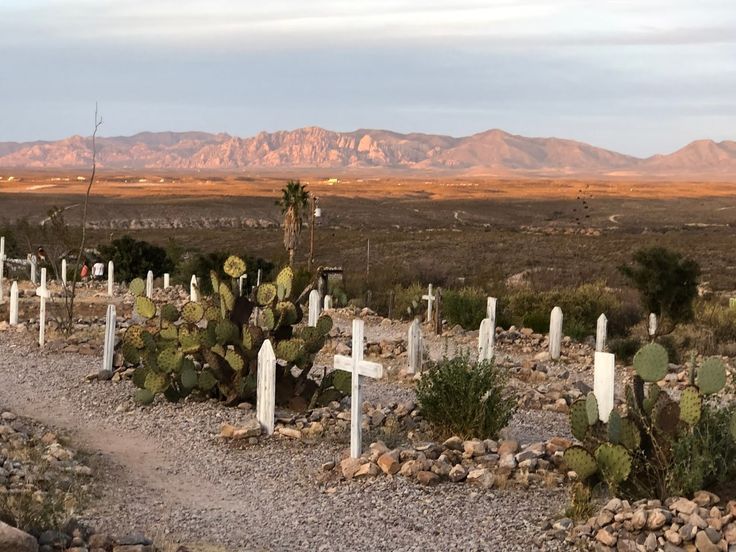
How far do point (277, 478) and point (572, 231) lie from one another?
7928 cm

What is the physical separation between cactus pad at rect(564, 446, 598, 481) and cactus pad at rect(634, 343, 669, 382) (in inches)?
29.3

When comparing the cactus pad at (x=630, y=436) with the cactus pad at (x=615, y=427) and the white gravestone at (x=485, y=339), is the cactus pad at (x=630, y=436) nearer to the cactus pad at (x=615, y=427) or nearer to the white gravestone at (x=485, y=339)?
the cactus pad at (x=615, y=427)

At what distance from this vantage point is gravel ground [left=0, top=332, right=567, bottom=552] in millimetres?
7887

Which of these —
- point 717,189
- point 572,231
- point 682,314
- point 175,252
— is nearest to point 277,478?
point 682,314

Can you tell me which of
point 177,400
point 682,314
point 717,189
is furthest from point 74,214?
point 717,189

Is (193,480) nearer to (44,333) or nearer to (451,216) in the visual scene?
(44,333)

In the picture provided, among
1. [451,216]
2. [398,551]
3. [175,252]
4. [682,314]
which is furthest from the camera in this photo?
[451,216]

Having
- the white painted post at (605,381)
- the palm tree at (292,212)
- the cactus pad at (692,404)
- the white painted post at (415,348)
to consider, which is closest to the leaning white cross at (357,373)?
the white painted post at (605,381)

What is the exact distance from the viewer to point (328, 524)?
321 inches

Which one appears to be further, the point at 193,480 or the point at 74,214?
the point at 74,214

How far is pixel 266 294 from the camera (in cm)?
1279

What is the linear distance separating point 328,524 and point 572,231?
264 feet

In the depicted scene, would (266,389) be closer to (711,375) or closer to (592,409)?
(592,409)

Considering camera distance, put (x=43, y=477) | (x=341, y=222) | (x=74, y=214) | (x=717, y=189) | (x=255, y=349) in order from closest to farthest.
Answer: (x=43, y=477) → (x=255, y=349) → (x=74, y=214) → (x=341, y=222) → (x=717, y=189)
